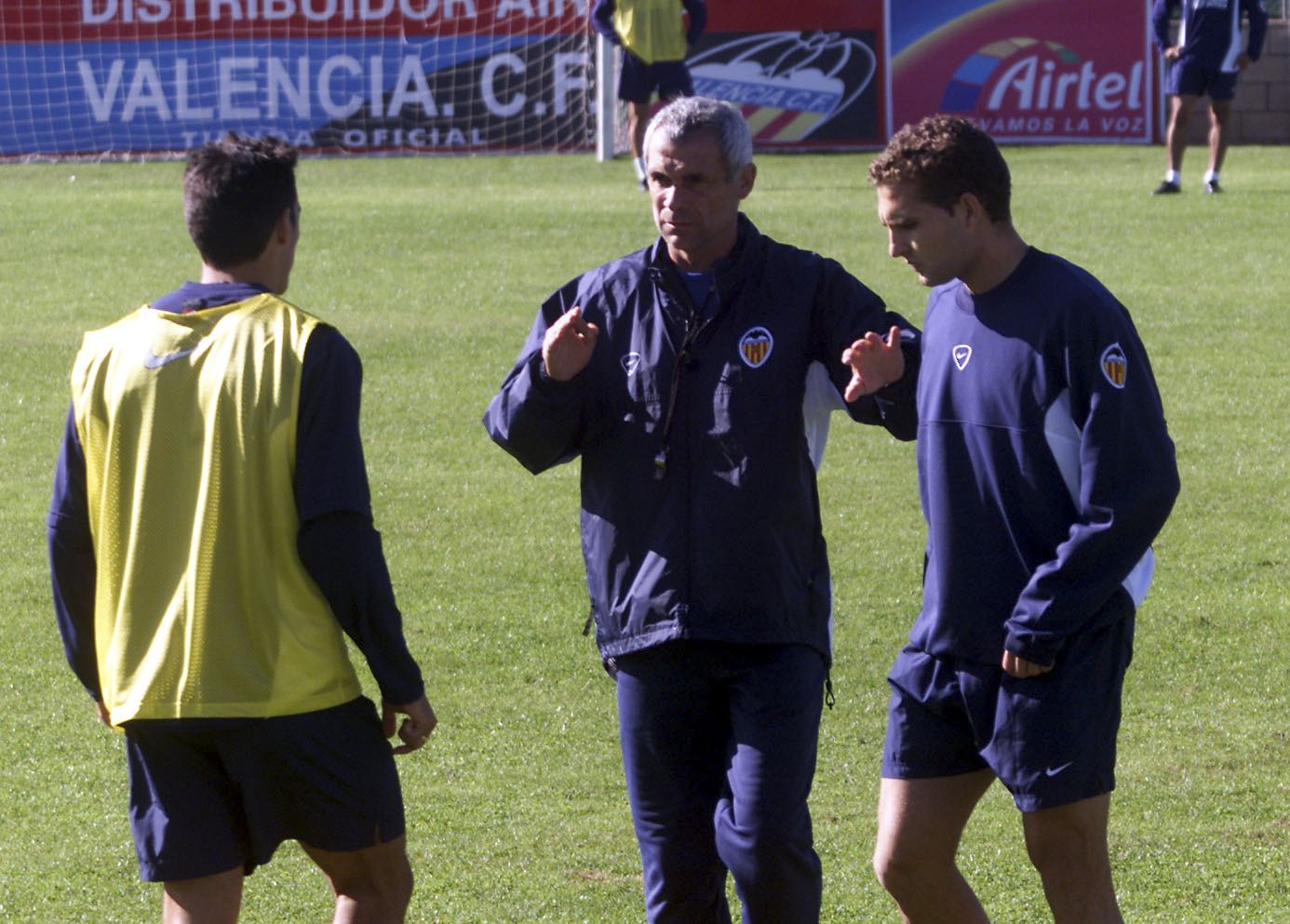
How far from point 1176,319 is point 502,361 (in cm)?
399

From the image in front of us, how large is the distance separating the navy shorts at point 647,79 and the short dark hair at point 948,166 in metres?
13.4

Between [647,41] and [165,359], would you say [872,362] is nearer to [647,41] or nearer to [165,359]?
[165,359]

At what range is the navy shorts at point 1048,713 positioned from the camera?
146 inches

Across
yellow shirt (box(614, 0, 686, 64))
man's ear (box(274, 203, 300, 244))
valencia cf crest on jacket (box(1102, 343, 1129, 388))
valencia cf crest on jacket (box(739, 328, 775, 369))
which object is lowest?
yellow shirt (box(614, 0, 686, 64))

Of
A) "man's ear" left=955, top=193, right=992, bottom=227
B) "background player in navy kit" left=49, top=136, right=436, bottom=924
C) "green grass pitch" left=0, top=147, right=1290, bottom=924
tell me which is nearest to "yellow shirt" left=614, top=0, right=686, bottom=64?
"green grass pitch" left=0, top=147, right=1290, bottom=924

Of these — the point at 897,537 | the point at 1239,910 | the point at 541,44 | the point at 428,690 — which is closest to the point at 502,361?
the point at 897,537

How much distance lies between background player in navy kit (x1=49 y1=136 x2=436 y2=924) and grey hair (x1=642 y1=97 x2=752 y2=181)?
30.2 inches

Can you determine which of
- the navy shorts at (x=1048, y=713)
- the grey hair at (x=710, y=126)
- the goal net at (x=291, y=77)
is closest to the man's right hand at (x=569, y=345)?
the grey hair at (x=710, y=126)

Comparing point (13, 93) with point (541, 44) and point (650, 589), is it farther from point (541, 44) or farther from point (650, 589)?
point (650, 589)

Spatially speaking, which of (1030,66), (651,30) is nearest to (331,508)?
(651,30)

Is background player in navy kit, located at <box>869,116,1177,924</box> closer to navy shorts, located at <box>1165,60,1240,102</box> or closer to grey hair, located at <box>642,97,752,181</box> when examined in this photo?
grey hair, located at <box>642,97,752,181</box>

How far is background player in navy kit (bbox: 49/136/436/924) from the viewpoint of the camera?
3.48m

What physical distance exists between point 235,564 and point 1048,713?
151 cm

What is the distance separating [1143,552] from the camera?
3727 mm
